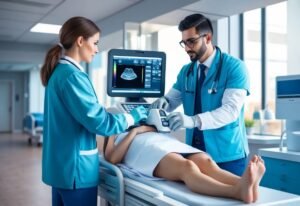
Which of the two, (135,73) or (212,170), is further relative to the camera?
(135,73)

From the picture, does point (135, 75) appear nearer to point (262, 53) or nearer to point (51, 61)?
point (51, 61)

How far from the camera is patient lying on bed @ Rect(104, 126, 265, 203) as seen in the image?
1.30 meters

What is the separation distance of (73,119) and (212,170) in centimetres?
65

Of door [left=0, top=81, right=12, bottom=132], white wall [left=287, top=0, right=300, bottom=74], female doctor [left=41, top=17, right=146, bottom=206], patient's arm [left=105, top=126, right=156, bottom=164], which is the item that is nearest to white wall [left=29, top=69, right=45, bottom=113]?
door [left=0, top=81, right=12, bottom=132]

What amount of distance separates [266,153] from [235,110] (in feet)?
3.29

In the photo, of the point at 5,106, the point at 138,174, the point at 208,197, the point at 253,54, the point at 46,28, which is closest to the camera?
the point at 208,197

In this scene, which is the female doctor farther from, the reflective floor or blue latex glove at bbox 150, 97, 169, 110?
the reflective floor

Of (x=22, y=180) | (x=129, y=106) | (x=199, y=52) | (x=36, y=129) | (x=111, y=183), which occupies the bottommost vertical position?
(x=22, y=180)

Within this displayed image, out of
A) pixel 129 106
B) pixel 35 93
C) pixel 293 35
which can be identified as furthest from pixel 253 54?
pixel 35 93

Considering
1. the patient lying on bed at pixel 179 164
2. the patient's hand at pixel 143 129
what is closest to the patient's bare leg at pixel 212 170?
the patient lying on bed at pixel 179 164

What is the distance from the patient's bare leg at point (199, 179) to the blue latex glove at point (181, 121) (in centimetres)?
16

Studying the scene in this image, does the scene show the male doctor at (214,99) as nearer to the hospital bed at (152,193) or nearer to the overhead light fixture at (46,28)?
the hospital bed at (152,193)

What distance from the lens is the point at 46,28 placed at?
6.30m

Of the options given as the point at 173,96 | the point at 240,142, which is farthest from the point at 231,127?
the point at 173,96
